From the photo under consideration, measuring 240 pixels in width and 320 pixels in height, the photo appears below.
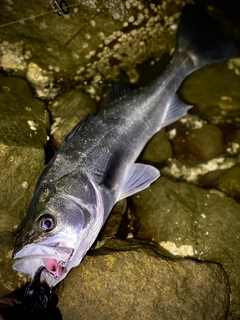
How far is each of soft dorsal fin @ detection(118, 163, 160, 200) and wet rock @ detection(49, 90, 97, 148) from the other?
117 cm

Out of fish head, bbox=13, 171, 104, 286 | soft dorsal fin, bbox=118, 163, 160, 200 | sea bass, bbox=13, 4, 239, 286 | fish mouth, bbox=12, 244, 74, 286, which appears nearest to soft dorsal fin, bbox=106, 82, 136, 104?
sea bass, bbox=13, 4, 239, 286

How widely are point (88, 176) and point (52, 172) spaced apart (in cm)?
41

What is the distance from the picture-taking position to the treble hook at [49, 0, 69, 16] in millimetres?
3873

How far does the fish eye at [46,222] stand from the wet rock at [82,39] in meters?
2.56

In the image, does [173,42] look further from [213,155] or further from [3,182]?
[3,182]

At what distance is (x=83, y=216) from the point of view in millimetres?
2773

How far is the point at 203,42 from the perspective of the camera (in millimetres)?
4527

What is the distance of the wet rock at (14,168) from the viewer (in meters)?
3.16

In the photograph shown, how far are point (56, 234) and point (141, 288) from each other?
118 cm

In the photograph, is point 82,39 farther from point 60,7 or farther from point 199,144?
point 199,144

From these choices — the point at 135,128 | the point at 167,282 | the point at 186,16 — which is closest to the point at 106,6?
the point at 186,16

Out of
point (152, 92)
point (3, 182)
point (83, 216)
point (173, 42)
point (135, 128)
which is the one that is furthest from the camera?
point (173, 42)

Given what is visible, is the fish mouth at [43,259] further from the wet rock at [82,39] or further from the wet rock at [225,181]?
the wet rock at [82,39]

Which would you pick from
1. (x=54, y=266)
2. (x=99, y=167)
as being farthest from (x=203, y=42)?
(x=54, y=266)
